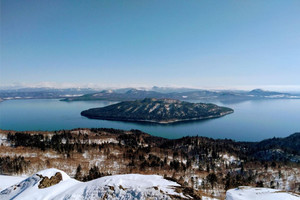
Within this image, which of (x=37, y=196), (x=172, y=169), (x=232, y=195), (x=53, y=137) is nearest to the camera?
(x=37, y=196)

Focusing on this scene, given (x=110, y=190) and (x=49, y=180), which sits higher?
(x=110, y=190)

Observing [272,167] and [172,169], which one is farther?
[272,167]

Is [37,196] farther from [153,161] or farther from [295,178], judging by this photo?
[295,178]

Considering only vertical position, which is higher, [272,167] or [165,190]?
[165,190]

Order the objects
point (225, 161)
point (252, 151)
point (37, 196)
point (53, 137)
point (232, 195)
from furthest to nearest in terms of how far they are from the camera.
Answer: point (252, 151) → point (53, 137) → point (225, 161) → point (232, 195) → point (37, 196)

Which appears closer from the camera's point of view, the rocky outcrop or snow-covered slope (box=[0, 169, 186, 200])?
snow-covered slope (box=[0, 169, 186, 200])

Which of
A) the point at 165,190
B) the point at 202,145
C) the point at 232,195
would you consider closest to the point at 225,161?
the point at 202,145

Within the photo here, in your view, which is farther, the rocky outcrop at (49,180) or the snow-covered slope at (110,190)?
the rocky outcrop at (49,180)

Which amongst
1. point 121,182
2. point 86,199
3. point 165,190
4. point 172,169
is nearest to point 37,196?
point 86,199

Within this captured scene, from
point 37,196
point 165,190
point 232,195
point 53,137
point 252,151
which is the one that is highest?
point 165,190

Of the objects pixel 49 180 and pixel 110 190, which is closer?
pixel 110 190
